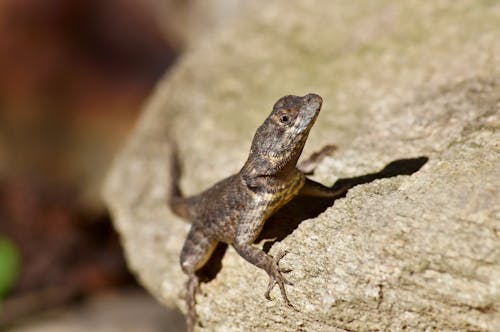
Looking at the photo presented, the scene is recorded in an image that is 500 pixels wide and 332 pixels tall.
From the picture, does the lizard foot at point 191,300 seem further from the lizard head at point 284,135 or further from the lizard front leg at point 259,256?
the lizard head at point 284,135

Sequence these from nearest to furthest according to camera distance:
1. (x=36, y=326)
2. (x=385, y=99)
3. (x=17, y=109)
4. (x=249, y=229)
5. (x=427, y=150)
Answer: (x=249, y=229) < (x=427, y=150) < (x=385, y=99) < (x=36, y=326) < (x=17, y=109)

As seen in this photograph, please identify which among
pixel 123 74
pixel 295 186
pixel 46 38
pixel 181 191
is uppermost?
pixel 46 38

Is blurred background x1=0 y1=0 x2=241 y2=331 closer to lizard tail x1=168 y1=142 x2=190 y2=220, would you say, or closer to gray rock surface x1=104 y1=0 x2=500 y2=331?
gray rock surface x1=104 y1=0 x2=500 y2=331

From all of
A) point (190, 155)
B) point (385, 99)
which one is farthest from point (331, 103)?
point (190, 155)

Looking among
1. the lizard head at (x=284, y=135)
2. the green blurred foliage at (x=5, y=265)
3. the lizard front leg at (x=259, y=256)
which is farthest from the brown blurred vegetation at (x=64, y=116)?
the lizard head at (x=284, y=135)

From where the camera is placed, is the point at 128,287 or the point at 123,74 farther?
the point at 123,74

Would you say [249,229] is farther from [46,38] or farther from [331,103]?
[46,38]

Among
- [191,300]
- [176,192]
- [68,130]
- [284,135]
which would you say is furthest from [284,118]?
[68,130]

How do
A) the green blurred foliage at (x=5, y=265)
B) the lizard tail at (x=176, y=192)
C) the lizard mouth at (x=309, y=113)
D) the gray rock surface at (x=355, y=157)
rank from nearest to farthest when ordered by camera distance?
the gray rock surface at (x=355, y=157) → the lizard mouth at (x=309, y=113) → the lizard tail at (x=176, y=192) → the green blurred foliage at (x=5, y=265)
